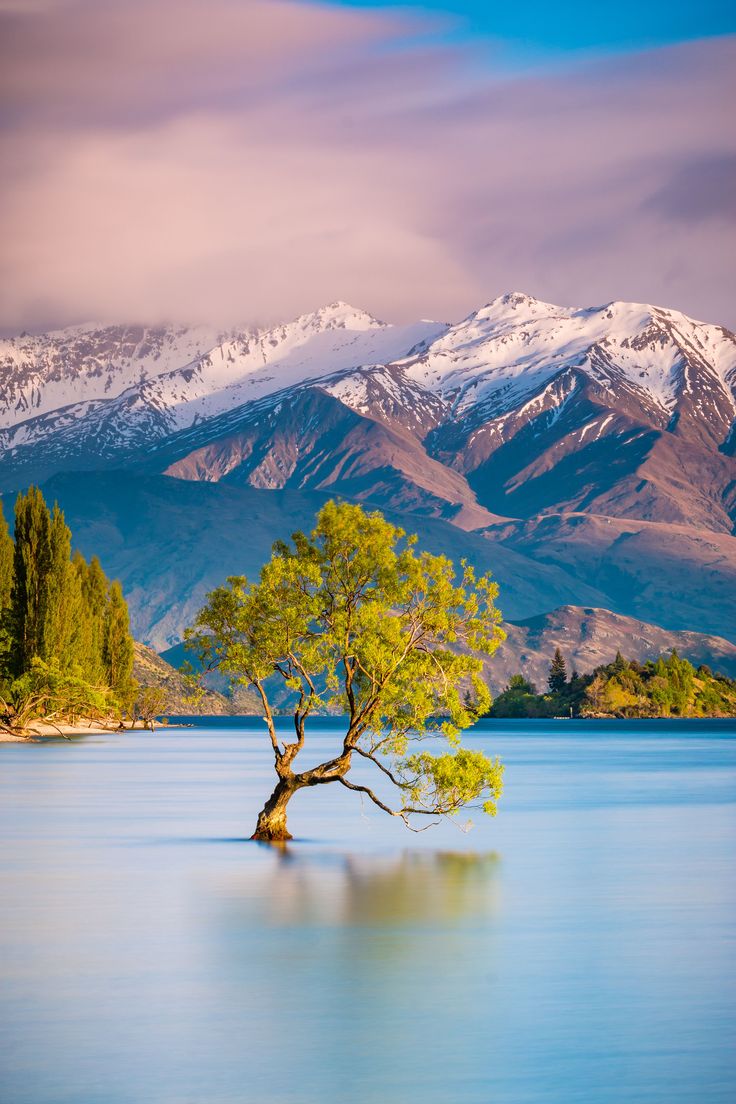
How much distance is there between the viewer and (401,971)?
39.3 meters

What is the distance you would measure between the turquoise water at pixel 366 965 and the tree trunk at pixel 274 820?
1097mm

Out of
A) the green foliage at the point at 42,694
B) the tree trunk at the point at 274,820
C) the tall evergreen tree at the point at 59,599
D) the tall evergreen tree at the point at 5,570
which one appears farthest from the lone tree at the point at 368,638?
the tall evergreen tree at the point at 5,570

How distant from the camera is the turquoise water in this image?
2875 centimetres

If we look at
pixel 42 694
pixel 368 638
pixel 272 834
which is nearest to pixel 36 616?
pixel 42 694

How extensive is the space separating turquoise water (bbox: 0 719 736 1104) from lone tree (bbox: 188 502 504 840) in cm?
475

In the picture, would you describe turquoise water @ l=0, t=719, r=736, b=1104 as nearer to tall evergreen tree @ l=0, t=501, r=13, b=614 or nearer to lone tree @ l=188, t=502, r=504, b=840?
lone tree @ l=188, t=502, r=504, b=840

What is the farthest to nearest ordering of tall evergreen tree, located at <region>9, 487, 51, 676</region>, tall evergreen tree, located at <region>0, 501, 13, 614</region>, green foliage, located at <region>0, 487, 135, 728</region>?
tall evergreen tree, located at <region>0, 501, 13, 614</region> → tall evergreen tree, located at <region>9, 487, 51, 676</region> → green foliage, located at <region>0, 487, 135, 728</region>

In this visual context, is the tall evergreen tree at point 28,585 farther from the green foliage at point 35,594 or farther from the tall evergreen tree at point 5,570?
the tall evergreen tree at point 5,570

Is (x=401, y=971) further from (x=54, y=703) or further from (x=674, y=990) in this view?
(x=54, y=703)

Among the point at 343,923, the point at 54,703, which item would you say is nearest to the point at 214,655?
the point at 343,923

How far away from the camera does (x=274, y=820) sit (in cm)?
7069

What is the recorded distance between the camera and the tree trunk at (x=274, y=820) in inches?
2672

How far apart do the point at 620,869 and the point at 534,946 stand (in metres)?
22.5

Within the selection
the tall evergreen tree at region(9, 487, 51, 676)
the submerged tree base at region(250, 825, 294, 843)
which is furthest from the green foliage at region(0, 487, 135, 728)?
the submerged tree base at region(250, 825, 294, 843)
